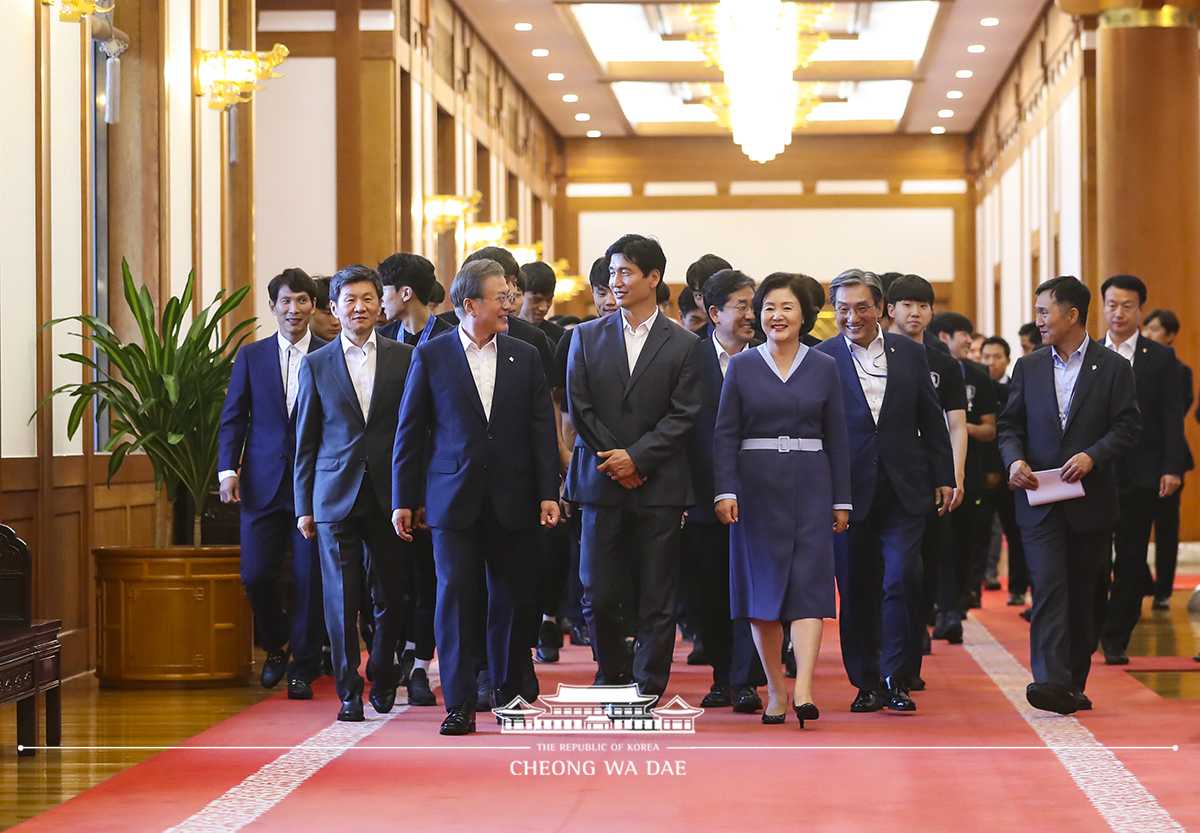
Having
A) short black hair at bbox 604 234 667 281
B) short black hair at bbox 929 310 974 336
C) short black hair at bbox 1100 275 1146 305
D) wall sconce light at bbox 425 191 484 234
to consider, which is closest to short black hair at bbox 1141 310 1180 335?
short black hair at bbox 929 310 974 336

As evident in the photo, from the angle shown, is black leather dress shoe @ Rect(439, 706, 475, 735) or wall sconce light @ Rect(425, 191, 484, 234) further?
wall sconce light @ Rect(425, 191, 484, 234)

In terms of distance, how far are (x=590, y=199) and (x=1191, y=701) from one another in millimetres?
17190

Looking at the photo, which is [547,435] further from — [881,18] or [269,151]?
[881,18]

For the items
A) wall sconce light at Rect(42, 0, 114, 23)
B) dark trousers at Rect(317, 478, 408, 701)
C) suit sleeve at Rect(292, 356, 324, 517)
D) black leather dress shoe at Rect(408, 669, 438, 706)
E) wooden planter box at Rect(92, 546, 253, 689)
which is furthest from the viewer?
wooden planter box at Rect(92, 546, 253, 689)

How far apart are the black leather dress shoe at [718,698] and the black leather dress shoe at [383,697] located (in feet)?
3.38

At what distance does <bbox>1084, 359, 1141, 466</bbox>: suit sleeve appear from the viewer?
5.02 m

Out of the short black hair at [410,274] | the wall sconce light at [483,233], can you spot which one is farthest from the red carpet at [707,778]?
the wall sconce light at [483,233]

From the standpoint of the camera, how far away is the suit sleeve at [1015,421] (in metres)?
5.16

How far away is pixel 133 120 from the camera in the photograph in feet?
24.0

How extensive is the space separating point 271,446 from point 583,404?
1.44 meters

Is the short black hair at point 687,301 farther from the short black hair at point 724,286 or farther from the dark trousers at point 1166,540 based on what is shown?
the dark trousers at point 1166,540

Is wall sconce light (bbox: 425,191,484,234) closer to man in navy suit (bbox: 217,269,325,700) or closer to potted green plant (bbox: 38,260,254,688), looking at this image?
potted green plant (bbox: 38,260,254,688)

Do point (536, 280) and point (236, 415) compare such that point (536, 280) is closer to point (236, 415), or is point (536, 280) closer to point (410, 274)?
point (410, 274)

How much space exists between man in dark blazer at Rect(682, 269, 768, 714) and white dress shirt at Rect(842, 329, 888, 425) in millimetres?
371
